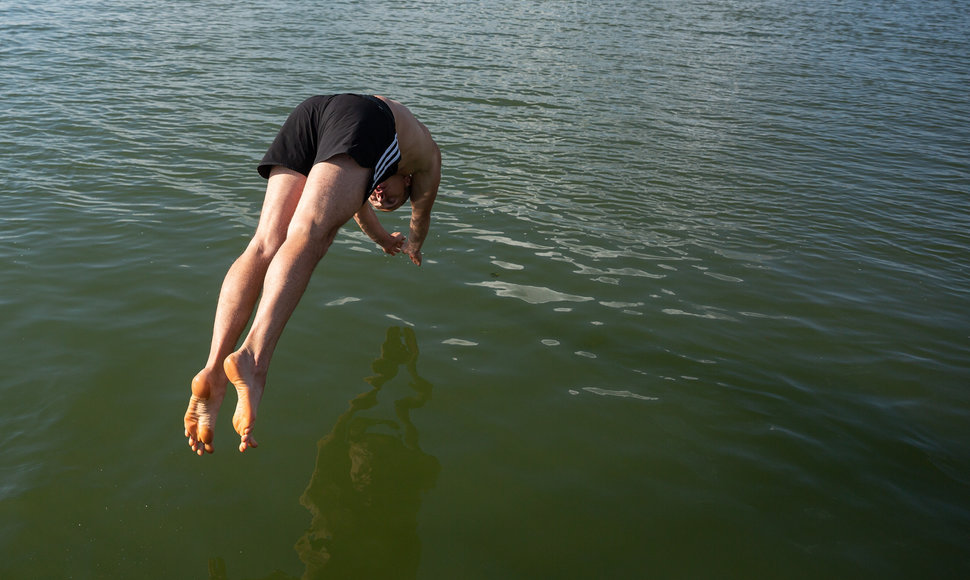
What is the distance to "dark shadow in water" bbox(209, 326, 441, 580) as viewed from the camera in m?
3.88

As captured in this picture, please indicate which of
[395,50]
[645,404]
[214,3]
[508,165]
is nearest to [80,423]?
[645,404]

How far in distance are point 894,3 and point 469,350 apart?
27346mm

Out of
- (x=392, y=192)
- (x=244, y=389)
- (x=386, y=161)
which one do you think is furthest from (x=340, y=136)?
(x=244, y=389)

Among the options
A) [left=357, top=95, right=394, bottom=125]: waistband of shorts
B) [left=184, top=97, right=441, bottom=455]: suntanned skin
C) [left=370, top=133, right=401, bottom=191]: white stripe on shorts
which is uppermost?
[left=357, top=95, right=394, bottom=125]: waistband of shorts

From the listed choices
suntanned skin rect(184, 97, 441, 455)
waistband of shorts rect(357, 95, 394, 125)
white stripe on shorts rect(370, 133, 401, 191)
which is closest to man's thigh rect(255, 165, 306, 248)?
suntanned skin rect(184, 97, 441, 455)

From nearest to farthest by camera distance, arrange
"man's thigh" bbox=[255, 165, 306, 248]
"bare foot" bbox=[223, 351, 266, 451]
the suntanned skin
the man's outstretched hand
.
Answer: "bare foot" bbox=[223, 351, 266, 451] → the suntanned skin → "man's thigh" bbox=[255, 165, 306, 248] → the man's outstretched hand

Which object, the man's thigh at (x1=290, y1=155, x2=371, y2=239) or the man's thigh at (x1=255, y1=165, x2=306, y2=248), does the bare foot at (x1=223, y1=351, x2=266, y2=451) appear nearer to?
the man's thigh at (x1=290, y1=155, x2=371, y2=239)

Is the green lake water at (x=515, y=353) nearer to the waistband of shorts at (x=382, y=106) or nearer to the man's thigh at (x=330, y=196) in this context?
the man's thigh at (x=330, y=196)

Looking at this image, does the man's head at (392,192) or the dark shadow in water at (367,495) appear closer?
the dark shadow in water at (367,495)

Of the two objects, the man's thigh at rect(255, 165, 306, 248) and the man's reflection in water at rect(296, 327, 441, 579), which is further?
the man's thigh at rect(255, 165, 306, 248)

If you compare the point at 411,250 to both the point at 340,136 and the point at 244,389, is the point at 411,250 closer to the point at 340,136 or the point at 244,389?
the point at 340,136

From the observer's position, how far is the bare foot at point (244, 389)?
377cm

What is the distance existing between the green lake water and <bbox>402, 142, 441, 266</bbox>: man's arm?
0.68m

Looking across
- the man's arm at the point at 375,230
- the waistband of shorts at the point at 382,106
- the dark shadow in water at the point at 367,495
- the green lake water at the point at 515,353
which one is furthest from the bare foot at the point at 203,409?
the man's arm at the point at 375,230
